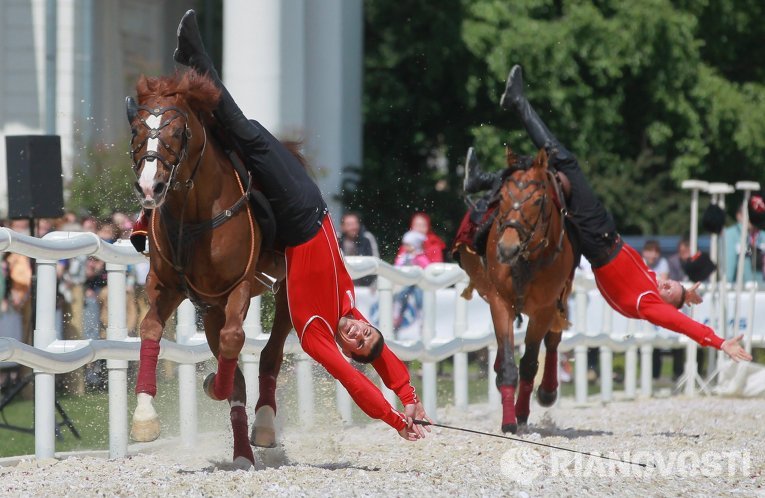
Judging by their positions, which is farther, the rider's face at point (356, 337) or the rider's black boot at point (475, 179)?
the rider's black boot at point (475, 179)

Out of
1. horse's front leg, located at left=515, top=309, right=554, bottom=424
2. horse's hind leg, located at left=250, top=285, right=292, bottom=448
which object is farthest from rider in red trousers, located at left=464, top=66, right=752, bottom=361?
horse's hind leg, located at left=250, top=285, right=292, bottom=448

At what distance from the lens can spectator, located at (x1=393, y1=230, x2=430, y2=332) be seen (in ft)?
49.3

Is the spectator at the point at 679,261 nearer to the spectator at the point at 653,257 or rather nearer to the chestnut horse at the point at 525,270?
the spectator at the point at 653,257

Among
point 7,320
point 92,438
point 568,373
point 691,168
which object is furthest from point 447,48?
point 92,438

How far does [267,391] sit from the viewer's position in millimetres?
9023

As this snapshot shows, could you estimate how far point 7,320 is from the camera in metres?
15.0

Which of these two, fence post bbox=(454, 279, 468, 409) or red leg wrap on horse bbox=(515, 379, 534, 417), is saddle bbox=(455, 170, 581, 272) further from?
fence post bbox=(454, 279, 468, 409)

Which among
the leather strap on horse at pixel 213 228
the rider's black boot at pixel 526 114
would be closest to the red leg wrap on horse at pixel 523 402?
the rider's black boot at pixel 526 114

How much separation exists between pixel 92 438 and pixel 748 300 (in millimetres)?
9558

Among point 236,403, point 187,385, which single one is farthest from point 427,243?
point 236,403

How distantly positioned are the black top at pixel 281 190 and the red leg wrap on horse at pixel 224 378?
74 cm

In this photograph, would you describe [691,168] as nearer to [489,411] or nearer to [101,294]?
[489,411]

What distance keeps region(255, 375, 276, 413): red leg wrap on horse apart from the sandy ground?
388 mm

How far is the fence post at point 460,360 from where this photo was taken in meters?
14.2
